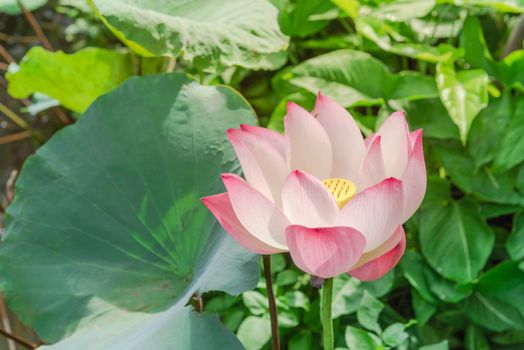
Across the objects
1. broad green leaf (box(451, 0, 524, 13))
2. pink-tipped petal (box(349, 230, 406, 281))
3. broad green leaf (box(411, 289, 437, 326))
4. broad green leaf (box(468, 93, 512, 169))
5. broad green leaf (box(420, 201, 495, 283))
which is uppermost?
pink-tipped petal (box(349, 230, 406, 281))

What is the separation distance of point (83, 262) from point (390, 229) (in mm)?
454

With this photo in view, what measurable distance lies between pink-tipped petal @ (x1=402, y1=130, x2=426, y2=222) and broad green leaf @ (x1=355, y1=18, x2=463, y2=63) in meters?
0.59

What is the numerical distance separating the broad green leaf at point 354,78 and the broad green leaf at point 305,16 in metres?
0.14

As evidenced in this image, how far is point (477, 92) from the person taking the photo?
1.11 m

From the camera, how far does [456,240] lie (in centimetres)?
112

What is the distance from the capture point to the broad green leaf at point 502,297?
1.05 metres

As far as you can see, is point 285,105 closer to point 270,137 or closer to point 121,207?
Answer: point 121,207

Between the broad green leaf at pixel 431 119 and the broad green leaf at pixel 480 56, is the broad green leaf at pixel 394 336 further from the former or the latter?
the broad green leaf at pixel 480 56

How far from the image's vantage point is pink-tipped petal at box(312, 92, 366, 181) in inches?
27.1

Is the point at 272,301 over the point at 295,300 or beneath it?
over

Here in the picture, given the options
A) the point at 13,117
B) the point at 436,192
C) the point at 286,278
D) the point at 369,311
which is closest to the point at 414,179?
the point at 369,311

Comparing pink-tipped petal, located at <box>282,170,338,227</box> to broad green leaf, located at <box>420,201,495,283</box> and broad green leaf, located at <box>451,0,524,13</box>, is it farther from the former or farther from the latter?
broad green leaf, located at <box>451,0,524,13</box>

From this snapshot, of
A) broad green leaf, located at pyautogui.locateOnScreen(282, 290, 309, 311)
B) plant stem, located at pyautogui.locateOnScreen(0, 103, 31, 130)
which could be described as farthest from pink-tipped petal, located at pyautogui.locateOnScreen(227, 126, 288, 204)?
plant stem, located at pyautogui.locateOnScreen(0, 103, 31, 130)

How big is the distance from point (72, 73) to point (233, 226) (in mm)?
777
